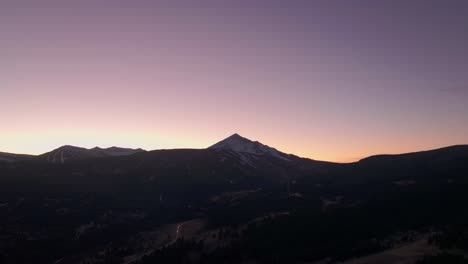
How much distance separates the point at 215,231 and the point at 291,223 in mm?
30904

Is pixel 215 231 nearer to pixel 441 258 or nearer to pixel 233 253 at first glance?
pixel 233 253

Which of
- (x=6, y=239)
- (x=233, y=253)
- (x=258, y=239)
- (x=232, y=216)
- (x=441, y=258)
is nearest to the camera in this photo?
(x=441, y=258)

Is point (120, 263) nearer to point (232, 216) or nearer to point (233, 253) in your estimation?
point (233, 253)

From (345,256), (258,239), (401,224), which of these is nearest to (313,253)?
(345,256)

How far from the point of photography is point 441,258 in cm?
9662

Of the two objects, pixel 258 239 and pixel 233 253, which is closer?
pixel 233 253

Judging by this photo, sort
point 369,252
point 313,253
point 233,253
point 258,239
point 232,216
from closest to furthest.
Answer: point 369,252
point 313,253
point 233,253
point 258,239
point 232,216

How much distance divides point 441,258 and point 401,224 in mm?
60031

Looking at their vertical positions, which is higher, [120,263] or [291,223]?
[291,223]

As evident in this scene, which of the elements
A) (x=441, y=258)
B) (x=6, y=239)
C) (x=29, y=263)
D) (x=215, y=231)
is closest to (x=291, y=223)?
(x=215, y=231)

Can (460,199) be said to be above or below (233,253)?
above

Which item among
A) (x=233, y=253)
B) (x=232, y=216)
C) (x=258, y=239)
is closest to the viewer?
(x=233, y=253)

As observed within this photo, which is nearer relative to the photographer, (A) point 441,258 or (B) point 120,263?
(A) point 441,258

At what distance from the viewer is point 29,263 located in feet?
524
